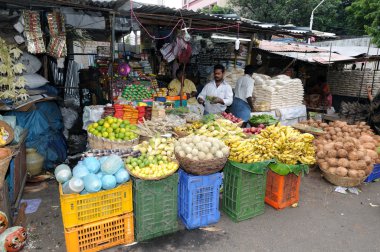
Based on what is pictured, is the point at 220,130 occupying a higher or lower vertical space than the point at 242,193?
higher

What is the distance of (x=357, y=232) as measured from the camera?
3762 millimetres

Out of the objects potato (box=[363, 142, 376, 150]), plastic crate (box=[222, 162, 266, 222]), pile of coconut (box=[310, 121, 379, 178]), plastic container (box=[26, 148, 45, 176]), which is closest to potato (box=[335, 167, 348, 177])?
pile of coconut (box=[310, 121, 379, 178])

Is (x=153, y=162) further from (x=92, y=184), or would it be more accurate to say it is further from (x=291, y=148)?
(x=291, y=148)

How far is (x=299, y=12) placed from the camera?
1875 centimetres

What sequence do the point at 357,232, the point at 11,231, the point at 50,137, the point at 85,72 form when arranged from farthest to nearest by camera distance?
1. the point at 85,72
2. the point at 50,137
3. the point at 357,232
4. the point at 11,231

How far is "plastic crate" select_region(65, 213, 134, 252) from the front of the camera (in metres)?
2.97

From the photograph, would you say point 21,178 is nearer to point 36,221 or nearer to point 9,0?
point 36,221

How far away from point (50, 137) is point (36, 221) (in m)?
2.08

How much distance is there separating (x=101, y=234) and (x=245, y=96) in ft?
15.7

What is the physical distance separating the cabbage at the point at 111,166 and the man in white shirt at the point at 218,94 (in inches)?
129

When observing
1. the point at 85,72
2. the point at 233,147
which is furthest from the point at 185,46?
the point at 85,72

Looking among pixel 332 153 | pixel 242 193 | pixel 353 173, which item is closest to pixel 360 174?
pixel 353 173

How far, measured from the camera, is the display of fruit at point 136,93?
595 centimetres

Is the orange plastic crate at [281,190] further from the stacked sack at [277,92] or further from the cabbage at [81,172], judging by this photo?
the stacked sack at [277,92]
